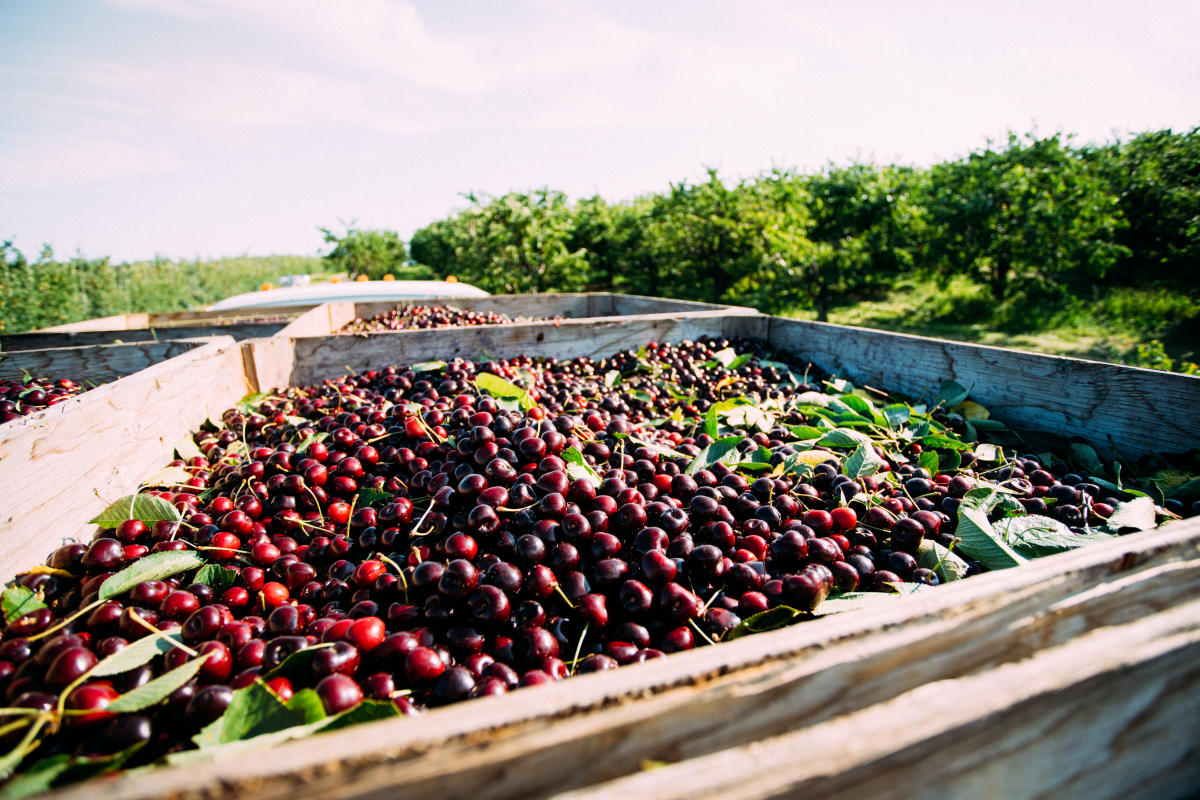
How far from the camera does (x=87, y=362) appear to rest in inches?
100

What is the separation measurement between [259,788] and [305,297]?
645cm

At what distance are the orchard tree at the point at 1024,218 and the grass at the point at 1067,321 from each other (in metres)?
0.70

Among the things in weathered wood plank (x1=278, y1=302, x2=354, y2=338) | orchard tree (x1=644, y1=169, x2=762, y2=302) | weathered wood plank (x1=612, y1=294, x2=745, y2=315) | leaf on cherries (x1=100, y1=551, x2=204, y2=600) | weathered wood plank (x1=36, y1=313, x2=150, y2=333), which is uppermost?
orchard tree (x1=644, y1=169, x2=762, y2=302)

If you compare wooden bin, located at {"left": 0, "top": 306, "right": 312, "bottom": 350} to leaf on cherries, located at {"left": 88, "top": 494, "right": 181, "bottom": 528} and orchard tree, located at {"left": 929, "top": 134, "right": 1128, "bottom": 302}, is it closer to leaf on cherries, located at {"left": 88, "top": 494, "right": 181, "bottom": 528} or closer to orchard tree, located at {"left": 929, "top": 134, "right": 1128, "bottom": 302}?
leaf on cherries, located at {"left": 88, "top": 494, "right": 181, "bottom": 528}

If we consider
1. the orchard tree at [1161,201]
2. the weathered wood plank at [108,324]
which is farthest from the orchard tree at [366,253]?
the orchard tree at [1161,201]

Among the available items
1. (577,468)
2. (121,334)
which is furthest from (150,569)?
(121,334)

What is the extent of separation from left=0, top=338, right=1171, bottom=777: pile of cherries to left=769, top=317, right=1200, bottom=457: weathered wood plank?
0.38 metres

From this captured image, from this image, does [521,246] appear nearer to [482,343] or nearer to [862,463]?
[482,343]

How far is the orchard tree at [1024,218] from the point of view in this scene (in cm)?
1136

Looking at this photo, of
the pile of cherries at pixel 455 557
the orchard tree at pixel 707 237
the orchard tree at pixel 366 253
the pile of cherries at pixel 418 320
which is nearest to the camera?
A: the pile of cherries at pixel 455 557

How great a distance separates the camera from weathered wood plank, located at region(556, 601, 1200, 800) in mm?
544

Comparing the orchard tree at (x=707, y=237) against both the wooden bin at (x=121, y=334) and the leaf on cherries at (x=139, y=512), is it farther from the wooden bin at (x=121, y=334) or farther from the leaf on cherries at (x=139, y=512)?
the leaf on cherries at (x=139, y=512)

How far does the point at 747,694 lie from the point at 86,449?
1.88 meters

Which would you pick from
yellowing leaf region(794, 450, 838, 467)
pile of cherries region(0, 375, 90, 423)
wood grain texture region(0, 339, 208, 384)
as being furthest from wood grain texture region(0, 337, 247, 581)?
yellowing leaf region(794, 450, 838, 467)
